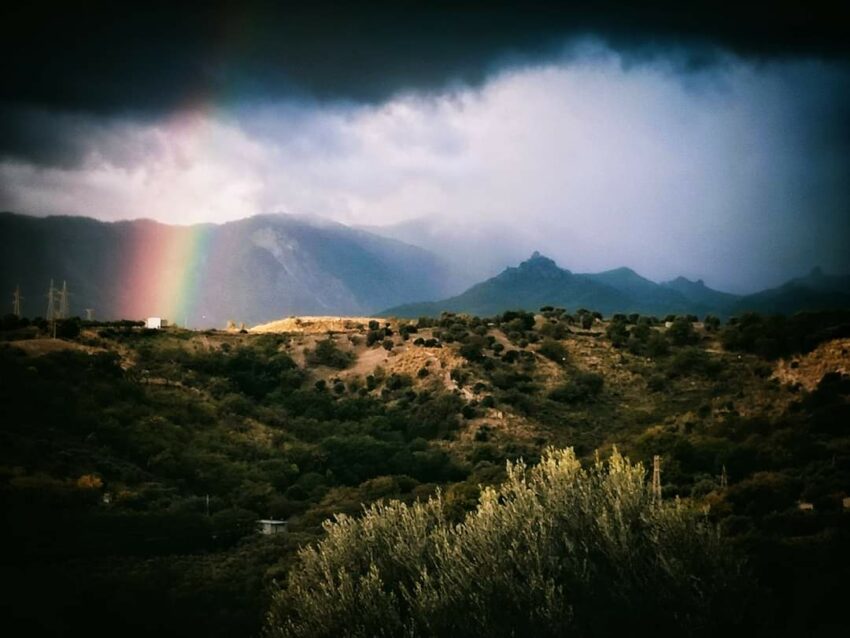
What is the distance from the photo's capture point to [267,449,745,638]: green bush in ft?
71.8

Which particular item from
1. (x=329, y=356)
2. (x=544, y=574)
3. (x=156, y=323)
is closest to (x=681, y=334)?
(x=329, y=356)

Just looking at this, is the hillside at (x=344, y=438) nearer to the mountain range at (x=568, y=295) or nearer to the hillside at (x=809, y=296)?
the hillside at (x=809, y=296)

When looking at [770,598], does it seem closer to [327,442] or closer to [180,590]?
[180,590]

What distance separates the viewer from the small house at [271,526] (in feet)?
156

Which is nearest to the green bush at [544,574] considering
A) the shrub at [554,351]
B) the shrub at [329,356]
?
the shrub at [554,351]

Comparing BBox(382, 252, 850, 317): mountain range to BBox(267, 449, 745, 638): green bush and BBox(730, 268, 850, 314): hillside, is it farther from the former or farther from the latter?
BBox(267, 449, 745, 638): green bush

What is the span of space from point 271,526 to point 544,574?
2762cm

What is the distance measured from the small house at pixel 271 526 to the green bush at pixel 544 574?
20080mm

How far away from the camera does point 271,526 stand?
48.2 metres

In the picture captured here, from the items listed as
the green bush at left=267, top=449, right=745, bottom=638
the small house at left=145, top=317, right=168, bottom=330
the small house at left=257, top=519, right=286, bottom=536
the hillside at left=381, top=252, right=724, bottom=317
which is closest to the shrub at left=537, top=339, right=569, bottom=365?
the small house at left=145, top=317, right=168, bottom=330

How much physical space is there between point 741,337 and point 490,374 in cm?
2086

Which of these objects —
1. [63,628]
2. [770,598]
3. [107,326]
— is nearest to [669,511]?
[770,598]

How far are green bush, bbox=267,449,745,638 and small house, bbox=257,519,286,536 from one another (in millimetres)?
20080

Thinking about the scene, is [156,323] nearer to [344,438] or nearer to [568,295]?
[344,438]
